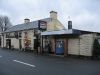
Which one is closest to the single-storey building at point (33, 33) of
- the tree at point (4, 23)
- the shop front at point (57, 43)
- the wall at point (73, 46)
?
the shop front at point (57, 43)

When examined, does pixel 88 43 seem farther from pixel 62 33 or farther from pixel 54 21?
pixel 54 21

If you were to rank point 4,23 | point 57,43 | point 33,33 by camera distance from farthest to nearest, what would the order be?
point 4,23
point 33,33
point 57,43

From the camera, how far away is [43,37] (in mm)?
30078

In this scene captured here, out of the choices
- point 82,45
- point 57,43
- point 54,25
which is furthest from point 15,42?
point 82,45

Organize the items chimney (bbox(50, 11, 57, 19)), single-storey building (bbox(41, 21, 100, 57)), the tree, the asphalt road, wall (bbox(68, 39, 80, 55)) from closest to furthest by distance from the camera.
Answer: the asphalt road < single-storey building (bbox(41, 21, 100, 57)) < wall (bbox(68, 39, 80, 55)) < chimney (bbox(50, 11, 57, 19)) < the tree

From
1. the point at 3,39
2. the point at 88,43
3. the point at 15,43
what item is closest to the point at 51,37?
the point at 88,43

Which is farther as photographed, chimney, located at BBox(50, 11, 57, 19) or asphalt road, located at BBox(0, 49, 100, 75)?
chimney, located at BBox(50, 11, 57, 19)

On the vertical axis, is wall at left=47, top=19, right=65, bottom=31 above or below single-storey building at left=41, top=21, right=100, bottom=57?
above

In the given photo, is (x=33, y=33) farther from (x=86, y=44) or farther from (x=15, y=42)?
(x=86, y=44)

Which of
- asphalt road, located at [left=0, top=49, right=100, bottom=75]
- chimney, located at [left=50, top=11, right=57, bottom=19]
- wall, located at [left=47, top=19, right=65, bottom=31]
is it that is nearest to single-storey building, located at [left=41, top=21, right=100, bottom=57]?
wall, located at [left=47, top=19, right=65, bottom=31]

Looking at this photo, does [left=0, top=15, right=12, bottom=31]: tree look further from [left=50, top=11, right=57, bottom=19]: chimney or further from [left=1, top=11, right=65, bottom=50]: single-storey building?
[left=50, top=11, right=57, bottom=19]: chimney

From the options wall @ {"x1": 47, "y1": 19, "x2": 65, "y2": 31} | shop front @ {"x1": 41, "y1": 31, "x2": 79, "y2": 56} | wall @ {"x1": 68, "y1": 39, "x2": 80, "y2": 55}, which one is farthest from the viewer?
wall @ {"x1": 47, "y1": 19, "x2": 65, "y2": 31}

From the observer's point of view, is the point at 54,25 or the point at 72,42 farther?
the point at 54,25

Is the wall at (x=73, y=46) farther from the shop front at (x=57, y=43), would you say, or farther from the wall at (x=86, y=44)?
the wall at (x=86, y=44)
